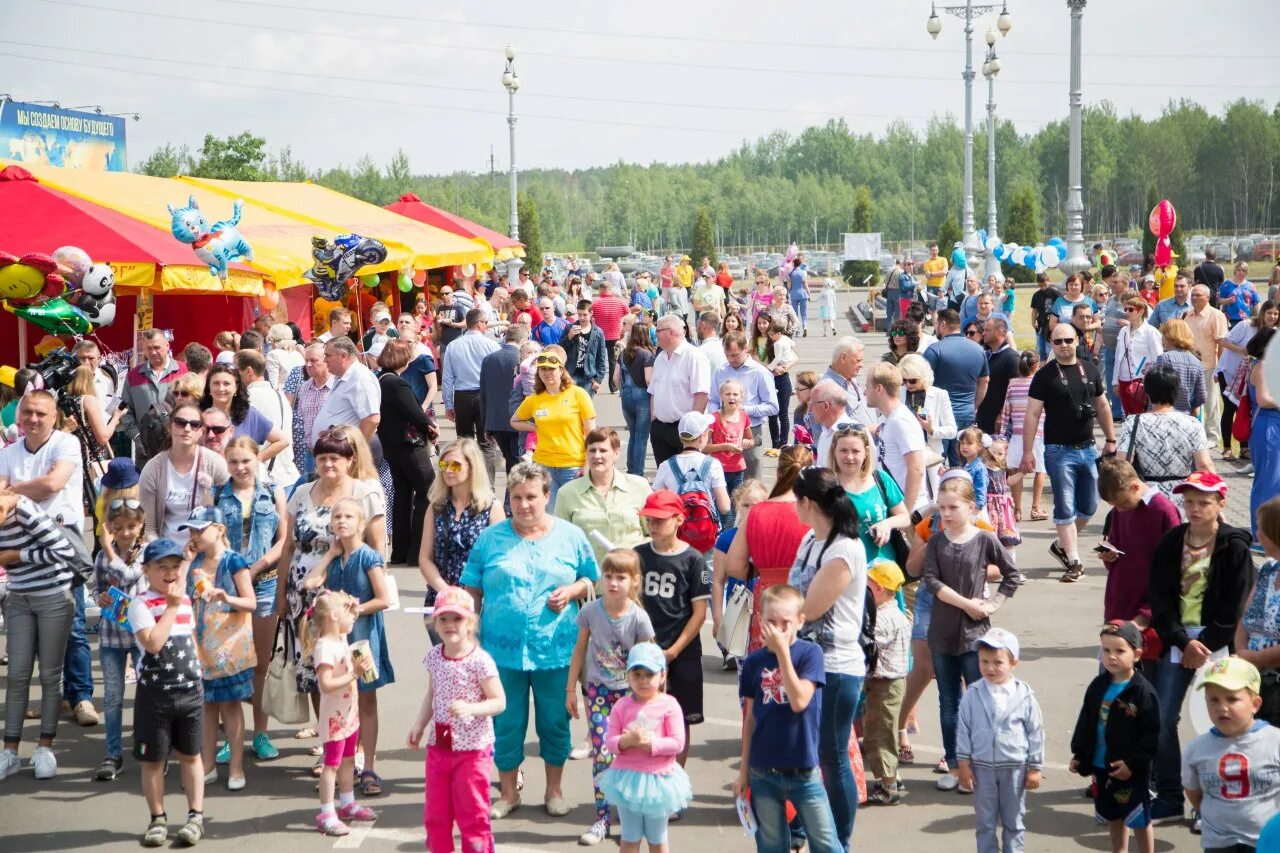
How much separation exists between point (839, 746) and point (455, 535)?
2394 mm

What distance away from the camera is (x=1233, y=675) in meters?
4.89

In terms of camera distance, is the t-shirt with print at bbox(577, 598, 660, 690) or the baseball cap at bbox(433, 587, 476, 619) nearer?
the baseball cap at bbox(433, 587, 476, 619)

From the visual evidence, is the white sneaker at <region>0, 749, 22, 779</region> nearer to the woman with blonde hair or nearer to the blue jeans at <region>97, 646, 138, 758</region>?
the blue jeans at <region>97, 646, 138, 758</region>

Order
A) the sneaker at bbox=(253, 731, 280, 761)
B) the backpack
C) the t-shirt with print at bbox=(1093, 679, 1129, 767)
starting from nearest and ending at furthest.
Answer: the t-shirt with print at bbox=(1093, 679, 1129, 767) → the sneaker at bbox=(253, 731, 280, 761) → the backpack

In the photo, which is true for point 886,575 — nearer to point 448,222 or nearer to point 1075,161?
point 1075,161

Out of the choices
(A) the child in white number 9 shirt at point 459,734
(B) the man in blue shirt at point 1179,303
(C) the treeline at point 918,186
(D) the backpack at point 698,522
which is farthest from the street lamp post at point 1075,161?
(C) the treeline at point 918,186

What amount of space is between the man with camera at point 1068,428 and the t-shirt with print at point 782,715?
565 cm

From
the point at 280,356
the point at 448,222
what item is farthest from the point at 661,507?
the point at 448,222

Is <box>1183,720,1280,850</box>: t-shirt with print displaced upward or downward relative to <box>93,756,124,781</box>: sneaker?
upward

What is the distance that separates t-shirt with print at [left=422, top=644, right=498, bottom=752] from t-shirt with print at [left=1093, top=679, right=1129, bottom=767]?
2.56 m

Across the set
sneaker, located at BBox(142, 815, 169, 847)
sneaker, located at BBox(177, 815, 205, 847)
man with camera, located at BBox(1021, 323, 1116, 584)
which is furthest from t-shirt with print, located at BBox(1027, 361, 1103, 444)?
sneaker, located at BBox(142, 815, 169, 847)

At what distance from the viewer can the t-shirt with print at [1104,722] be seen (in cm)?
565

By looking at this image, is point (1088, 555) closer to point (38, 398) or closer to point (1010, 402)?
point (1010, 402)

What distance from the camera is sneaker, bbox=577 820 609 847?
600cm
